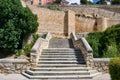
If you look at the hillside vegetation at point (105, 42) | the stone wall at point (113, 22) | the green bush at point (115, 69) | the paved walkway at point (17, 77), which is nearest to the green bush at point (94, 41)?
the hillside vegetation at point (105, 42)

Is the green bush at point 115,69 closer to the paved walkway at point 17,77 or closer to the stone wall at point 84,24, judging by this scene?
the paved walkway at point 17,77

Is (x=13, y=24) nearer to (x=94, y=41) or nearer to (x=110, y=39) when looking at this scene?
(x=94, y=41)

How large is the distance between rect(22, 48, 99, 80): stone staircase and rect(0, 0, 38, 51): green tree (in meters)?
7.13

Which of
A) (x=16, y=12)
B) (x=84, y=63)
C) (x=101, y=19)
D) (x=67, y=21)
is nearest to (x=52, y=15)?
(x=67, y=21)

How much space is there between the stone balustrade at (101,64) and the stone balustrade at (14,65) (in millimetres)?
3134

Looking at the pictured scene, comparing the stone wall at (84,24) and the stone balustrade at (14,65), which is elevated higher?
the stone balustrade at (14,65)

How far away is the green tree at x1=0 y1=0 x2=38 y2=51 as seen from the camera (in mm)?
22609

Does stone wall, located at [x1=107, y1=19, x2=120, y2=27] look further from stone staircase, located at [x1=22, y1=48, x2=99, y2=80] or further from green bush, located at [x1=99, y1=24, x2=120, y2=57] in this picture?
stone staircase, located at [x1=22, y1=48, x2=99, y2=80]

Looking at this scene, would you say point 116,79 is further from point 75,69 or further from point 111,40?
point 111,40

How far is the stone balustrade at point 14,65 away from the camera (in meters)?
14.6

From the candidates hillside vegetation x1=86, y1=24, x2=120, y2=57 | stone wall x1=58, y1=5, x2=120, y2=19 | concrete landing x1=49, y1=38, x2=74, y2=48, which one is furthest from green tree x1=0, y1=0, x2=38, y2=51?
stone wall x1=58, y1=5, x2=120, y2=19

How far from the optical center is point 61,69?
1417 cm

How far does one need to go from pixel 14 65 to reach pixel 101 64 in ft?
13.2

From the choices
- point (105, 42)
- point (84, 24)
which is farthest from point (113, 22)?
point (105, 42)
